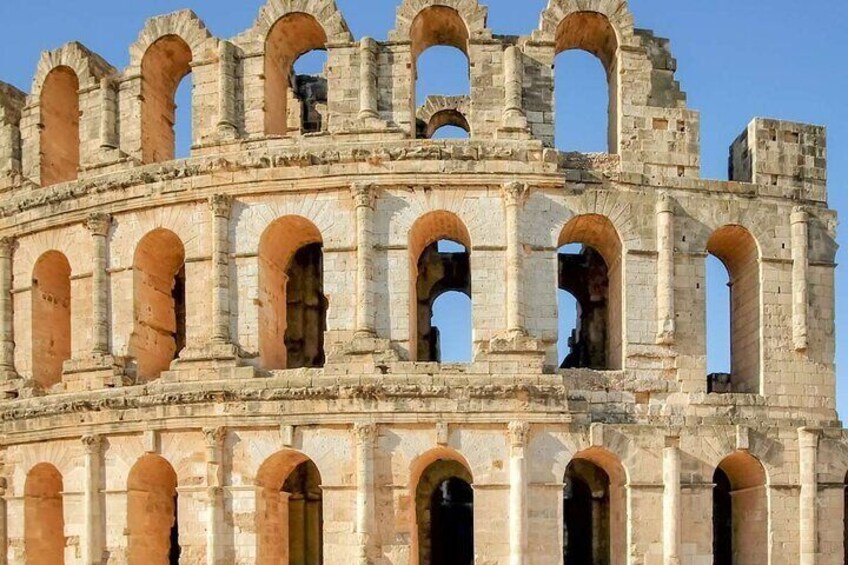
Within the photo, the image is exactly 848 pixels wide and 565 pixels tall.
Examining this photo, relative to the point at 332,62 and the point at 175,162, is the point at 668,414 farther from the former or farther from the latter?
the point at 175,162

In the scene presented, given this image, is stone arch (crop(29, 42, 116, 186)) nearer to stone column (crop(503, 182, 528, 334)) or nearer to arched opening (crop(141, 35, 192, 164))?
arched opening (crop(141, 35, 192, 164))

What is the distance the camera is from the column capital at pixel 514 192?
16.0 m

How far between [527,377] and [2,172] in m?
11.4

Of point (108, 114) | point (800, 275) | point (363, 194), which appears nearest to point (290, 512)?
point (363, 194)

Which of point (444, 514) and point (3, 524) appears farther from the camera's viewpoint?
point (444, 514)

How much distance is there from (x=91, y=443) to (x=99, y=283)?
2.85 m

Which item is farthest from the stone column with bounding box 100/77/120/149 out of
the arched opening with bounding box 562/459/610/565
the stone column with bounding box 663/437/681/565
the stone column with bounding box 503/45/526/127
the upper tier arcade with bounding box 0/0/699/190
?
the stone column with bounding box 663/437/681/565

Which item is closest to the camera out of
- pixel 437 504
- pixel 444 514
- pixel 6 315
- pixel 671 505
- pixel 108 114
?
pixel 671 505

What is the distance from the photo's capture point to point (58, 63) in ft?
60.9

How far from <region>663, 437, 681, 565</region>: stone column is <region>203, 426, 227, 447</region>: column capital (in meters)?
7.26

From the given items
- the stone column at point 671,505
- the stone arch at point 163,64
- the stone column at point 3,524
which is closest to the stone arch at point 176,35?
the stone arch at point 163,64

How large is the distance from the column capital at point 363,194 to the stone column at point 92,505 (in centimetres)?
609

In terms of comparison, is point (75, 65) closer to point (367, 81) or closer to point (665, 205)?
point (367, 81)

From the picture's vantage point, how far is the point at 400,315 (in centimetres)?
1598
